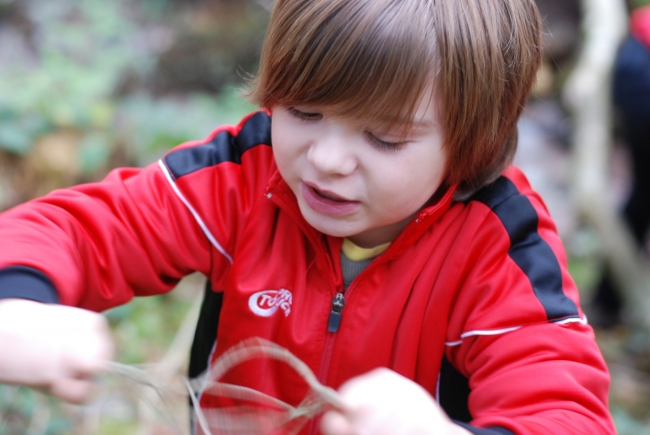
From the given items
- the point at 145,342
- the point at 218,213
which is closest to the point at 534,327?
the point at 218,213

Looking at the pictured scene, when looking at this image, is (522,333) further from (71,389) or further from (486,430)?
(71,389)

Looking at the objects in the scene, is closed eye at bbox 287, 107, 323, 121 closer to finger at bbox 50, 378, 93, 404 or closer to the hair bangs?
the hair bangs

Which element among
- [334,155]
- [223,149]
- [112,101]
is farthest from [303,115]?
[112,101]

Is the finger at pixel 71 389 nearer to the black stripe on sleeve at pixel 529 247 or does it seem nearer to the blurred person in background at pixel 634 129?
the black stripe on sleeve at pixel 529 247

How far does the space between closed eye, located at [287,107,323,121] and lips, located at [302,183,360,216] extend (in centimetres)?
11

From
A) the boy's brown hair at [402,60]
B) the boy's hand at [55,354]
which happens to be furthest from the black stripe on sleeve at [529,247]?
the boy's hand at [55,354]

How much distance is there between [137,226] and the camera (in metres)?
1.15

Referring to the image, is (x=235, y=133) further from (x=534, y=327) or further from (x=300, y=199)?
(x=534, y=327)

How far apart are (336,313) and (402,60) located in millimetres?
443

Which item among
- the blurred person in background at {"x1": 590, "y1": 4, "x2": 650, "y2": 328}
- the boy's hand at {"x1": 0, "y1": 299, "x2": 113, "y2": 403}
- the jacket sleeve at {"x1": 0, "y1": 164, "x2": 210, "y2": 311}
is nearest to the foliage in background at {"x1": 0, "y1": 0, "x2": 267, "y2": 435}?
the jacket sleeve at {"x1": 0, "y1": 164, "x2": 210, "y2": 311}

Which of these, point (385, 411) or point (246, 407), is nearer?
point (385, 411)

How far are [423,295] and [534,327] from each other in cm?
18

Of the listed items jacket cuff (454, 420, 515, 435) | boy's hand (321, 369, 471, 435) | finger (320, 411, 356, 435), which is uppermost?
boy's hand (321, 369, 471, 435)

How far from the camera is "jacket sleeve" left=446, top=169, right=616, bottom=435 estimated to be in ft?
3.12
